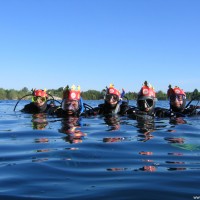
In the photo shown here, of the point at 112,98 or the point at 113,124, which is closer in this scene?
the point at 113,124

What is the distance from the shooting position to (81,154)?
5.35m

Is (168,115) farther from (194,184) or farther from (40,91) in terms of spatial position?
(194,184)

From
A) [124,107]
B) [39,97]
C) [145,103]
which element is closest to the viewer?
[145,103]

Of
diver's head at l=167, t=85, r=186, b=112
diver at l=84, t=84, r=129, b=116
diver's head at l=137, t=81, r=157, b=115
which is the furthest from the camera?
diver's head at l=167, t=85, r=186, b=112

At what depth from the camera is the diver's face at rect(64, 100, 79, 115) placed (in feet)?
40.7

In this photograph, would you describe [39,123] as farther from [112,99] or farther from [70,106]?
[112,99]

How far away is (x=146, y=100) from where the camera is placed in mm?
12562

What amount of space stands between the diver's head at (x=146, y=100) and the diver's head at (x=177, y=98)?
3.79 feet

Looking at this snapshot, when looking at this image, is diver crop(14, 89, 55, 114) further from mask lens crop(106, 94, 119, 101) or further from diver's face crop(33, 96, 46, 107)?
mask lens crop(106, 94, 119, 101)

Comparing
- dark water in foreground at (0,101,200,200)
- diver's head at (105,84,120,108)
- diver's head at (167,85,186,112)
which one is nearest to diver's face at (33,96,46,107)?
diver's head at (105,84,120,108)

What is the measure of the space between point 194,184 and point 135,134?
415 cm

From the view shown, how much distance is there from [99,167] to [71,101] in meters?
8.12

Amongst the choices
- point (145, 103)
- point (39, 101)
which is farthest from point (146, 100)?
point (39, 101)

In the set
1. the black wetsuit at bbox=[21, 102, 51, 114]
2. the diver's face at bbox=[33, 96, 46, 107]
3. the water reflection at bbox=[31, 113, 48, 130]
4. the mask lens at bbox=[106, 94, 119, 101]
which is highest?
the mask lens at bbox=[106, 94, 119, 101]
